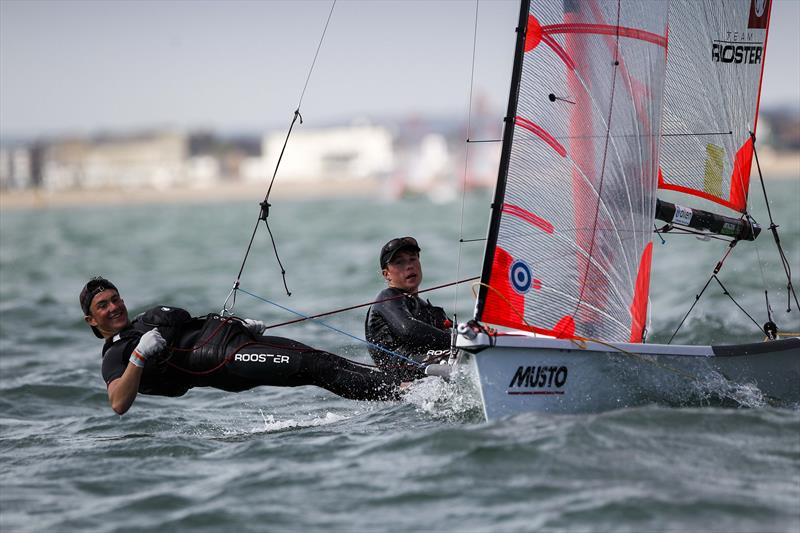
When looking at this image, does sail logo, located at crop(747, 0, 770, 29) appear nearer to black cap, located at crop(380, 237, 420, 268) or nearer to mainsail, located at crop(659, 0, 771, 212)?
mainsail, located at crop(659, 0, 771, 212)

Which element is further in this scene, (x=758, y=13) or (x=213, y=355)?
(x=758, y=13)

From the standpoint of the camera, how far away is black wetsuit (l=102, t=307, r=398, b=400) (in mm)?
5656

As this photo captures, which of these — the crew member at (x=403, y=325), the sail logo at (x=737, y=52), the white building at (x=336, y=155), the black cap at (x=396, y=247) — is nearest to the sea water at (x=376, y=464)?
the crew member at (x=403, y=325)

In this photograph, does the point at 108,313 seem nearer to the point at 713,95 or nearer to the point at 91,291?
the point at 91,291

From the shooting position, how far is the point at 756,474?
4.27 m

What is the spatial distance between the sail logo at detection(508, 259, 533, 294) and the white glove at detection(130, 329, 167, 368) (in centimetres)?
173

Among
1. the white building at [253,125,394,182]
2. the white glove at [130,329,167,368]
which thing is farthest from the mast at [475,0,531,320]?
the white building at [253,125,394,182]

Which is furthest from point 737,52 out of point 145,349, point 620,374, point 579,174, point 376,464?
point 145,349

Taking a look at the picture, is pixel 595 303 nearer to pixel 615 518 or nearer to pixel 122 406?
pixel 615 518

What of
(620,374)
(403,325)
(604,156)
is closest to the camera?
(620,374)

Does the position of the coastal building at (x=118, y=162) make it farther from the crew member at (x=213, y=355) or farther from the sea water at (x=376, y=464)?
the crew member at (x=213, y=355)

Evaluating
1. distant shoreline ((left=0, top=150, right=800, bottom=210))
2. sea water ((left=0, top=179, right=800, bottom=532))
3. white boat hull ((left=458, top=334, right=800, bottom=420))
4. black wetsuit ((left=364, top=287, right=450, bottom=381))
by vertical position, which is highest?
distant shoreline ((left=0, top=150, right=800, bottom=210))

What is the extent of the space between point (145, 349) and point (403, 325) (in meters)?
1.35

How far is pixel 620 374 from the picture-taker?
204 inches
